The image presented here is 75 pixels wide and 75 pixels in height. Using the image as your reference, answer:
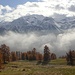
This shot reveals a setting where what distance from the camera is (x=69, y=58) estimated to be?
150625mm

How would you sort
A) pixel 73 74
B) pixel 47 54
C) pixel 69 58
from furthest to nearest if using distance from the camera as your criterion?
pixel 47 54 → pixel 69 58 → pixel 73 74

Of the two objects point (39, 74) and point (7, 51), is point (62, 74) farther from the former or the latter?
point (7, 51)

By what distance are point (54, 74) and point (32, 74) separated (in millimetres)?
6080

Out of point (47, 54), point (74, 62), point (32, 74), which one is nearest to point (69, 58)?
point (74, 62)

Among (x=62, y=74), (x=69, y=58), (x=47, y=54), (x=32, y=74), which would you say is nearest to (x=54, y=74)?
(x=62, y=74)

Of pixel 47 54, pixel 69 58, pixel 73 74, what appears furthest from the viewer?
pixel 47 54

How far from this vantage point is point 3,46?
508 feet

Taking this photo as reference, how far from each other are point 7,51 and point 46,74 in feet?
301

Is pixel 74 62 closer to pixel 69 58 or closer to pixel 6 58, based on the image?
pixel 69 58

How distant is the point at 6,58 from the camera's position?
152625 millimetres

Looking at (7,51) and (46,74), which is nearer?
(46,74)

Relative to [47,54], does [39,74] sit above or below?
below

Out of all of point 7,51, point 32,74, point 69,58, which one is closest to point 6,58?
point 7,51

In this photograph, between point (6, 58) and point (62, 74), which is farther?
point (6, 58)
